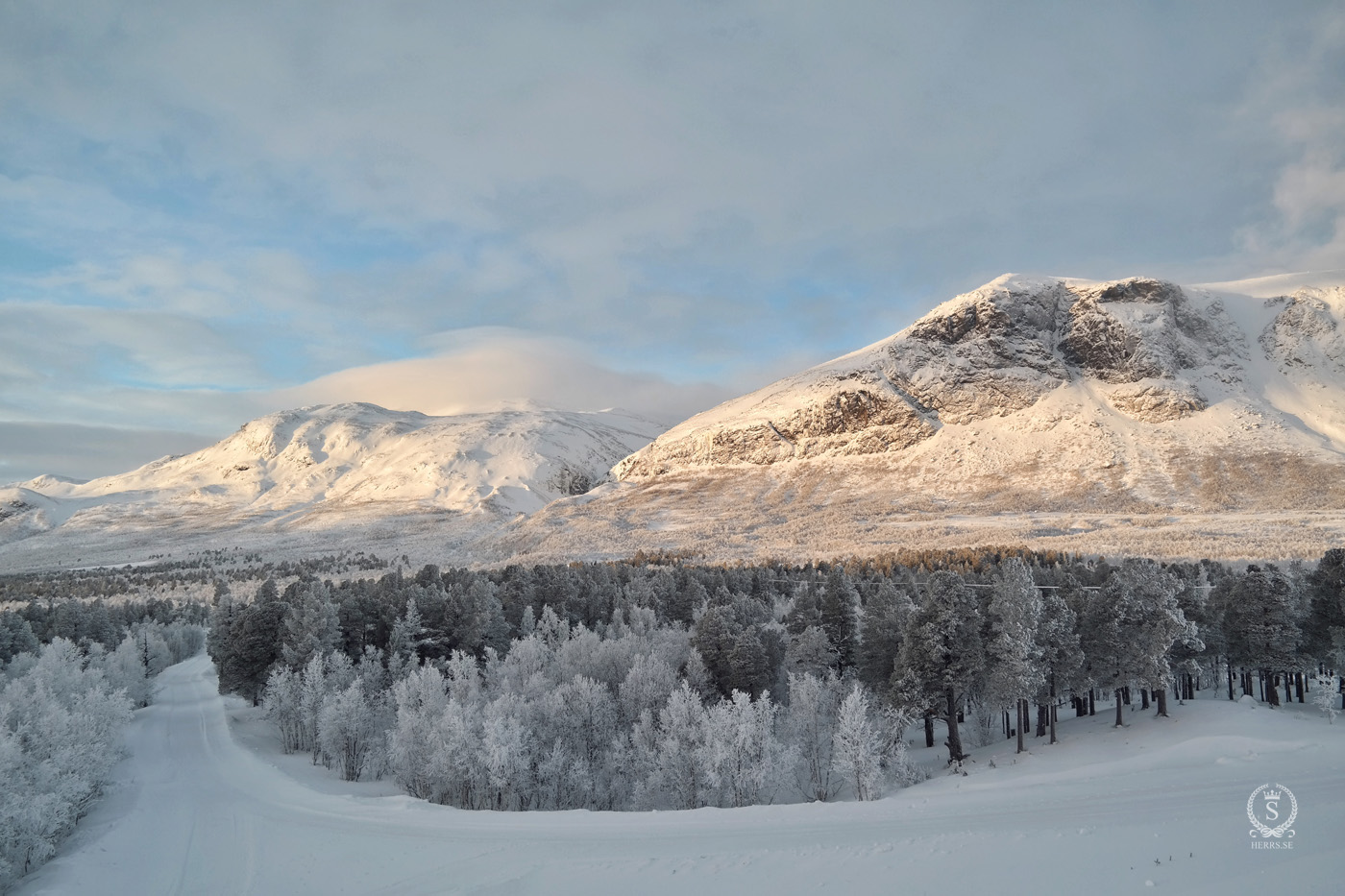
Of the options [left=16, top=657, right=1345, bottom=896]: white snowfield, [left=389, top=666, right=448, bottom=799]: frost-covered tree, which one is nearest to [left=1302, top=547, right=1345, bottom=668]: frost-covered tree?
[left=16, top=657, right=1345, bottom=896]: white snowfield

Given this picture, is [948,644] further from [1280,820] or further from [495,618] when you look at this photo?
[495,618]

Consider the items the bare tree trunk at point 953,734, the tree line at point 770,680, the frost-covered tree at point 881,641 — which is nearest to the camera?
the tree line at point 770,680

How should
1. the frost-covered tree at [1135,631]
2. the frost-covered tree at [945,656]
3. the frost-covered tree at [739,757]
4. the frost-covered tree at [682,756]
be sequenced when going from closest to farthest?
1. the frost-covered tree at [739,757]
2. the frost-covered tree at [682,756]
3. the frost-covered tree at [945,656]
4. the frost-covered tree at [1135,631]

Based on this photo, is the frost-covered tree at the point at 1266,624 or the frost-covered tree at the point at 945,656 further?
the frost-covered tree at the point at 1266,624

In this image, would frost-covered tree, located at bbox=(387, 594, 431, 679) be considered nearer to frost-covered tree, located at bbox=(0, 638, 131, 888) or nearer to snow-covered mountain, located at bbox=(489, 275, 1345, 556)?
frost-covered tree, located at bbox=(0, 638, 131, 888)

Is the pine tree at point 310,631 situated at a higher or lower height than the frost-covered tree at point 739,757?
higher

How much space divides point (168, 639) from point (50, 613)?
14452mm

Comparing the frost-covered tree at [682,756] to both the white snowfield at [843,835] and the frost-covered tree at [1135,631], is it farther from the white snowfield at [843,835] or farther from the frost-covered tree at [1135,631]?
the frost-covered tree at [1135,631]

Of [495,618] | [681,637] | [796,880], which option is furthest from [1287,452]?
[796,880]
